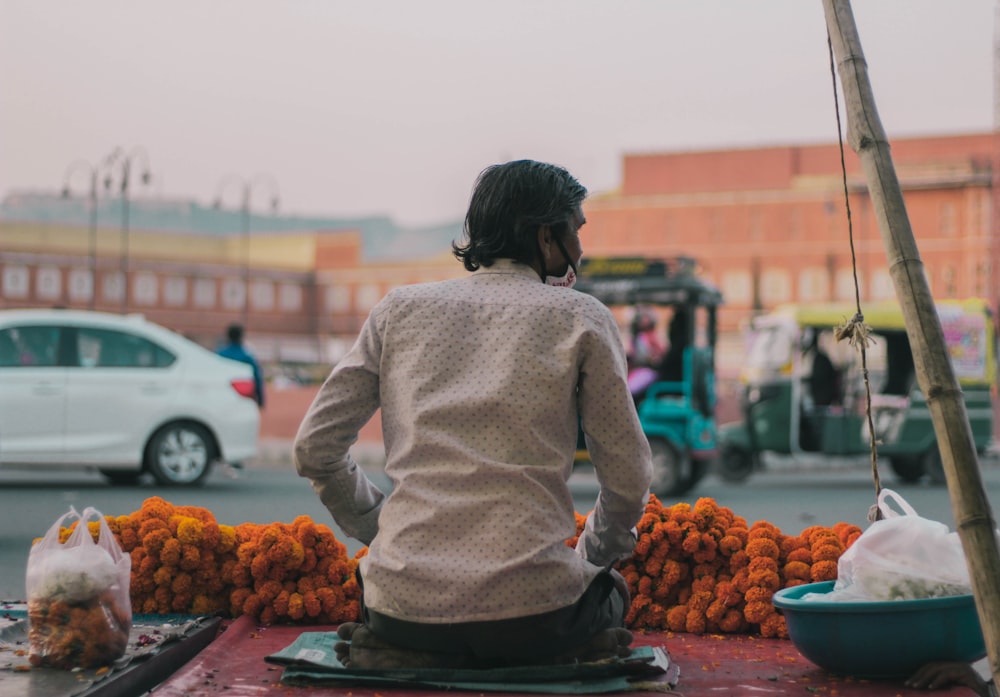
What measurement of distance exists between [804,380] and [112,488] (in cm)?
921

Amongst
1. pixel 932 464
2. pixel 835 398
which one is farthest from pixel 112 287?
pixel 932 464

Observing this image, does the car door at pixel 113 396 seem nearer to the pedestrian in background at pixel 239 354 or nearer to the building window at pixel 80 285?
the pedestrian in background at pixel 239 354

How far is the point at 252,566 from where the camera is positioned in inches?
173

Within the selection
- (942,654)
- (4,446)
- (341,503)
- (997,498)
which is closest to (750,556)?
(942,654)

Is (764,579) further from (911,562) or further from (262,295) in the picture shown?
(262,295)

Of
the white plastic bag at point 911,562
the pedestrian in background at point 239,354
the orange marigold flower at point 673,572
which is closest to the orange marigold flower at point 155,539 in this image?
the orange marigold flower at point 673,572

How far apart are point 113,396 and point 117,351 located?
0.46 m

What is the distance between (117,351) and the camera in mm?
13688

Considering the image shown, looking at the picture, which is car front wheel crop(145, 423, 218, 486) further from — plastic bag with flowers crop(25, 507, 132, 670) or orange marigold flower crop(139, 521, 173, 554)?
plastic bag with flowers crop(25, 507, 132, 670)

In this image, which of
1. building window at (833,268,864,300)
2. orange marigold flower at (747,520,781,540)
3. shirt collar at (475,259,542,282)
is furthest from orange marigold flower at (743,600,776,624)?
building window at (833,268,864,300)

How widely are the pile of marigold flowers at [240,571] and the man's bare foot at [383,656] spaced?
1069 mm

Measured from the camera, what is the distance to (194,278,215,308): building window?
276ft

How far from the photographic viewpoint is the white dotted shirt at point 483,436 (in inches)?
121

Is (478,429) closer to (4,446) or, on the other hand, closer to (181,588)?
(181,588)
